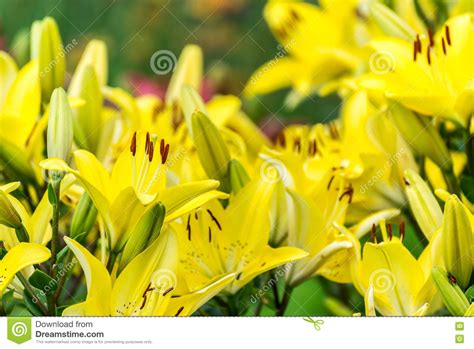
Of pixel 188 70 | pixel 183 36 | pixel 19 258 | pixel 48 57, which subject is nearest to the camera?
pixel 19 258

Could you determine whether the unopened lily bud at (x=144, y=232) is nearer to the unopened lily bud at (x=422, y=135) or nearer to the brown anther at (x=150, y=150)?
the brown anther at (x=150, y=150)

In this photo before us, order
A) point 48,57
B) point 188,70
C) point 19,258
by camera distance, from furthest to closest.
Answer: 1. point 188,70
2. point 48,57
3. point 19,258

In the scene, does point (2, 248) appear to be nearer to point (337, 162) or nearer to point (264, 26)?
point (337, 162)

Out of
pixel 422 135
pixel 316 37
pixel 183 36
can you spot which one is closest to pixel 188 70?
pixel 316 37

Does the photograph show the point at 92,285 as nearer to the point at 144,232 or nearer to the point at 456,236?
the point at 144,232

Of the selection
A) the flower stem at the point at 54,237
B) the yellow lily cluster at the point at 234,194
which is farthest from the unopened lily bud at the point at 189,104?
the flower stem at the point at 54,237

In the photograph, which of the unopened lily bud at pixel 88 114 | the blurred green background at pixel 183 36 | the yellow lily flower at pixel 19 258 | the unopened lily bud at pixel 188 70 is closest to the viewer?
the yellow lily flower at pixel 19 258

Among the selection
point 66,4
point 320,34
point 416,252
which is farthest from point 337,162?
point 66,4

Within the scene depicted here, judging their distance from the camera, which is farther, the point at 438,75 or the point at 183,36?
the point at 183,36
